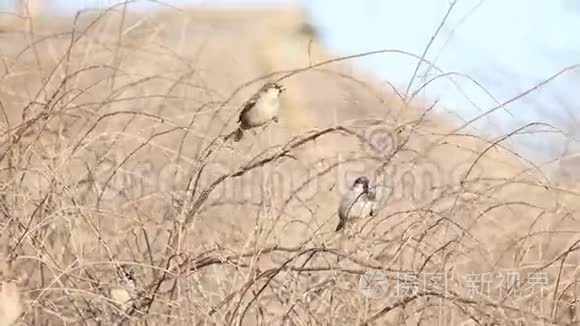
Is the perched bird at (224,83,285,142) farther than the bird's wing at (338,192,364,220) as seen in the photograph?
Yes

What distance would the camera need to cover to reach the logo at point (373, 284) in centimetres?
241

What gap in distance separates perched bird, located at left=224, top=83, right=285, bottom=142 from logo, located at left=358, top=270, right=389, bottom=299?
716 millimetres

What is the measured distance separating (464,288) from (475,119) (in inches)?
16.5

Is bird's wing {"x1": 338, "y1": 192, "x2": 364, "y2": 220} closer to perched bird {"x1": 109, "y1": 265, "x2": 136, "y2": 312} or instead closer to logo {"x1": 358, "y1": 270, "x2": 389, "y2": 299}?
logo {"x1": 358, "y1": 270, "x2": 389, "y2": 299}

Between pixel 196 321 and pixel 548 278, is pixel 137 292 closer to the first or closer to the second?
pixel 196 321

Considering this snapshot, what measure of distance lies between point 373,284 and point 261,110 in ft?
2.63

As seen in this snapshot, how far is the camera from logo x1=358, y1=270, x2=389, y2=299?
7.92 feet

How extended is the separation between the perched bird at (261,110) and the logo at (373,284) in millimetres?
716

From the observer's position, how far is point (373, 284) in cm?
249

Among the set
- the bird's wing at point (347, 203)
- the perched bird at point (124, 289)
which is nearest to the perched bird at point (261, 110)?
the bird's wing at point (347, 203)

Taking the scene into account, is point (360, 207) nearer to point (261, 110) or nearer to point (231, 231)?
point (261, 110)

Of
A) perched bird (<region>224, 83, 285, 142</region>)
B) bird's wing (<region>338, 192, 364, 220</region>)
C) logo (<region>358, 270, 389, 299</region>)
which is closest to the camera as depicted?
logo (<region>358, 270, 389, 299</region>)

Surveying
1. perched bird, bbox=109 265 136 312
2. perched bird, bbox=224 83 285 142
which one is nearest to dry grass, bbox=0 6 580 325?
perched bird, bbox=109 265 136 312

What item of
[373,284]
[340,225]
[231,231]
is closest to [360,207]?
[340,225]
